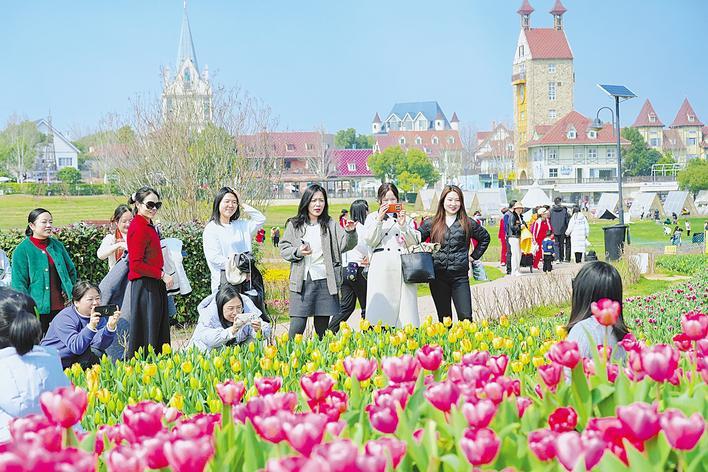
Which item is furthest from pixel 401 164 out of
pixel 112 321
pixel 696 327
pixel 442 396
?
pixel 442 396

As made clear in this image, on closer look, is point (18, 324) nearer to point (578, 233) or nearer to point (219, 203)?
point (219, 203)

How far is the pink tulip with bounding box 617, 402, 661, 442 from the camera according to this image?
70.4 inches

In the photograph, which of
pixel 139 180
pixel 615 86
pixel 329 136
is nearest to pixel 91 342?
pixel 139 180

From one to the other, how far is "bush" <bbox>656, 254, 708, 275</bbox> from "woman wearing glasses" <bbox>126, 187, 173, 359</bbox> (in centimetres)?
1233

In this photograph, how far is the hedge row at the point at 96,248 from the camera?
412 inches

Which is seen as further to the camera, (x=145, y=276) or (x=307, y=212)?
(x=307, y=212)

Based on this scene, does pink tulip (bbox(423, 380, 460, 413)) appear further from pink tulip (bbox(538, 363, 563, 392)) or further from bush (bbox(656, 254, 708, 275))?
bush (bbox(656, 254, 708, 275))

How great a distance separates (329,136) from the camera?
114188mm

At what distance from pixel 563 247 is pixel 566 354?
19.1 metres

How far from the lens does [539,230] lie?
18.2 meters

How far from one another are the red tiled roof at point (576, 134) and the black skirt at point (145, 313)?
9522cm

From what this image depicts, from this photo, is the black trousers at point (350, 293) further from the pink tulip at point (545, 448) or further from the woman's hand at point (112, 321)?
the pink tulip at point (545, 448)

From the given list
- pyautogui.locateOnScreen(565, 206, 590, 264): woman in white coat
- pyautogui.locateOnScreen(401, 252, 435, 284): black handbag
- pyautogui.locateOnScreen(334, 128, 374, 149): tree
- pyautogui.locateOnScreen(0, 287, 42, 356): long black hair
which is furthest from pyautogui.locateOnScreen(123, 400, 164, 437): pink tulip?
pyautogui.locateOnScreen(334, 128, 374, 149): tree

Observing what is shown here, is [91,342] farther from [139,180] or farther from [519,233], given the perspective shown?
[139,180]
